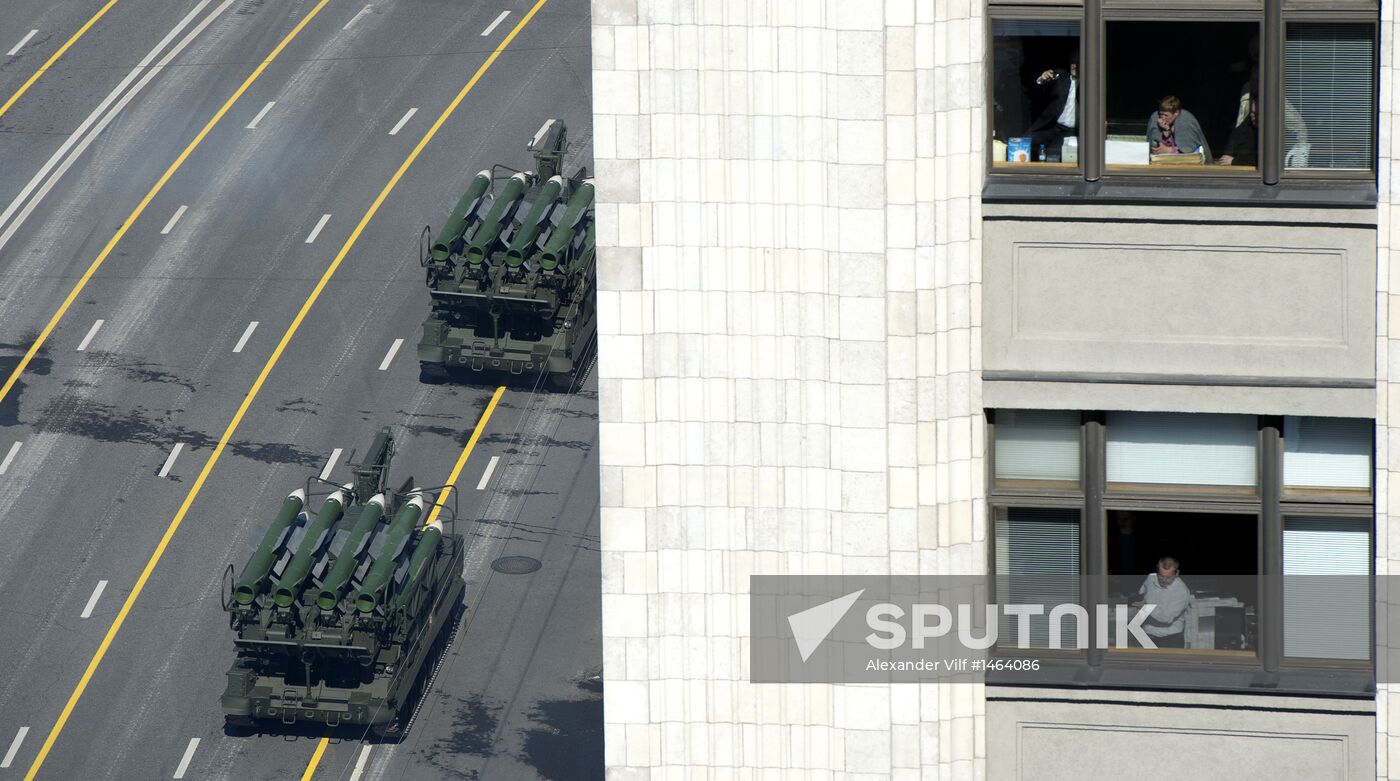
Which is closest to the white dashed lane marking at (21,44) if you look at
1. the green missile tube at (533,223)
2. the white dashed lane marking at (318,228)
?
the white dashed lane marking at (318,228)

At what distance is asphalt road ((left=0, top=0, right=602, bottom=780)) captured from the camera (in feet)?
162

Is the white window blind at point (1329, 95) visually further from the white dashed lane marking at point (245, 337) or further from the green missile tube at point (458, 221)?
the white dashed lane marking at point (245, 337)

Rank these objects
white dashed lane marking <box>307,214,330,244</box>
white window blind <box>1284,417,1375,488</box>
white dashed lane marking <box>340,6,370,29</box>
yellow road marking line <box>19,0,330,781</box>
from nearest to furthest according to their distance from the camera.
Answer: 1. white window blind <box>1284,417,1375,488</box>
2. yellow road marking line <box>19,0,330,781</box>
3. white dashed lane marking <box>307,214,330,244</box>
4. white dashed lane marking <box>340,6,370,29</box>

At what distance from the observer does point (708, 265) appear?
17734 mm

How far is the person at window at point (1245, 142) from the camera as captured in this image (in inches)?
697

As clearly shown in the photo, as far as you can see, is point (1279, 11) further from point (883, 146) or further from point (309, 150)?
point (309, 150)

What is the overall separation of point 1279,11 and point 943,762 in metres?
5.71

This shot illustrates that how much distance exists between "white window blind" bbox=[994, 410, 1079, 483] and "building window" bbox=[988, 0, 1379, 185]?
1.72 meters

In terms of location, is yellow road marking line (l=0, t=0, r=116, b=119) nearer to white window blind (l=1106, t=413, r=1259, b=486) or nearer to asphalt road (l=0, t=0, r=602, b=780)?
asphalt road (l=0, t=0, r=602, b=780)

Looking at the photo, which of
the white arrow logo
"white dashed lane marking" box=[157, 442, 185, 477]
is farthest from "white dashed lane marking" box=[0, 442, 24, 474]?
the white arrow logo

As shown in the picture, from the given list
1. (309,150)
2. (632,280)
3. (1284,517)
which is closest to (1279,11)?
(1284,517)

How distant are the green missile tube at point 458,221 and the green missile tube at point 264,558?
975 centimetres

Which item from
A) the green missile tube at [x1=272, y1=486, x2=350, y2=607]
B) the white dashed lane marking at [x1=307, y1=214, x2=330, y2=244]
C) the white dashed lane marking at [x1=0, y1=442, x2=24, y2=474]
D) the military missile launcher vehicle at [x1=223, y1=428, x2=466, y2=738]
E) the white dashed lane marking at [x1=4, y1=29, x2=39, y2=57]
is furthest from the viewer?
the white dashed lane marking at [x1=4, y1=29, x2=39, y2=57]

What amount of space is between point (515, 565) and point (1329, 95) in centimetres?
3708
